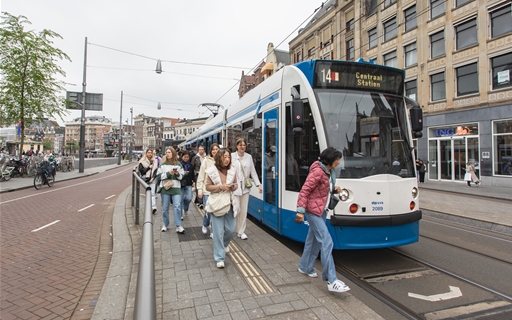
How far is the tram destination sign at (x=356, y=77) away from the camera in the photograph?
471cm

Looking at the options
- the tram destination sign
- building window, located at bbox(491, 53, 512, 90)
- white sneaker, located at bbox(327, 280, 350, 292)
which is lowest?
white sneaker, located at bbox(327, 280, 350, 292)

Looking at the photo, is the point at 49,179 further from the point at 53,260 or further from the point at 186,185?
the point at 53,260

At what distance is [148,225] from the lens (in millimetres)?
2771

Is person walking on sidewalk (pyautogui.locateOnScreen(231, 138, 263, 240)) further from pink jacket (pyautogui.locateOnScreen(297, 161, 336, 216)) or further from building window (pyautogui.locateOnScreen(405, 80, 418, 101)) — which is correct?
building window (pyautogui.locateOnScreen(405, 80, 418, 101))

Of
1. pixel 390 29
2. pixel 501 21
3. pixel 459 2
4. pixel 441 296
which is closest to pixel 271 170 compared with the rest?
pixel 441 296

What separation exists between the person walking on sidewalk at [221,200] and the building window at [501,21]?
19.6m

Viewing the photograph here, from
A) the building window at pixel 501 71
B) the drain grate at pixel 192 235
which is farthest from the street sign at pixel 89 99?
the building window at pixel 501 71

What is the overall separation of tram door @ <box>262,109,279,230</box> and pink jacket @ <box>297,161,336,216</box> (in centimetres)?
172

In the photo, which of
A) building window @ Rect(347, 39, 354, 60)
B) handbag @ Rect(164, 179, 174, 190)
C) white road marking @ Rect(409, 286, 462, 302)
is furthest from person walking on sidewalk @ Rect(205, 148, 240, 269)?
building window @ Rect(347, 39, 354, 60)

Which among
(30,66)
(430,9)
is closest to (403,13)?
(430,9)

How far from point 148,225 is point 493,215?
9.34 m

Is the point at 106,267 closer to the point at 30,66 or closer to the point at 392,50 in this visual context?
the point at 30,66

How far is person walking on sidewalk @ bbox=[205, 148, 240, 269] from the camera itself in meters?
4.10

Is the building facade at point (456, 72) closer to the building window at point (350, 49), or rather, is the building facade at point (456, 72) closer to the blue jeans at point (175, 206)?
the building window at point (350, 49)
